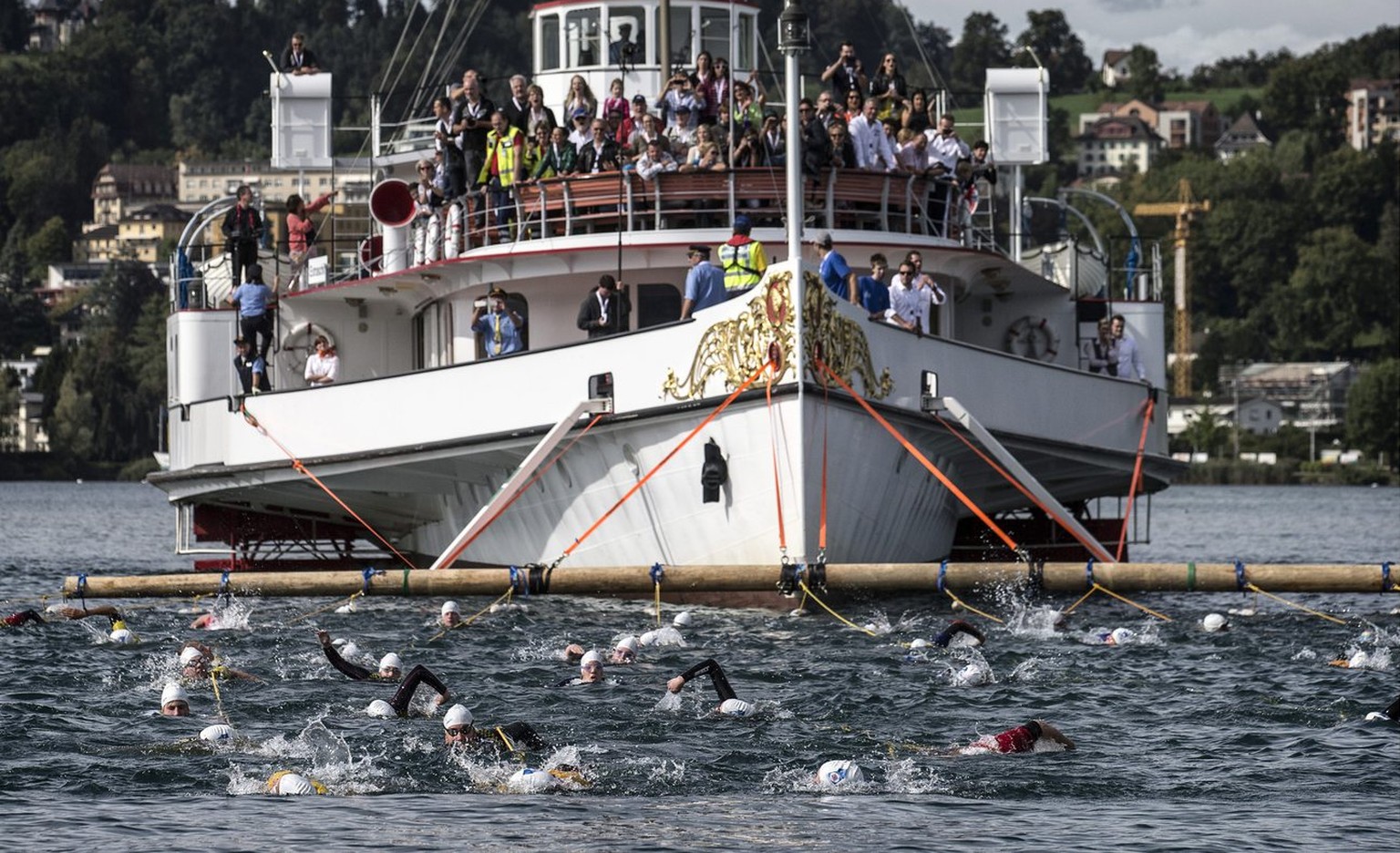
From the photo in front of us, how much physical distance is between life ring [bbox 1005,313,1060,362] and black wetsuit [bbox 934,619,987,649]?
953 centimetres

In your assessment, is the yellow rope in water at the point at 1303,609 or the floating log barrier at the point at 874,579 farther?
the yellow rope in water at the point at 1303,609

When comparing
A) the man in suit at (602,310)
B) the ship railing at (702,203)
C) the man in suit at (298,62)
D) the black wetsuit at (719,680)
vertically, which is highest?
the man in suit at (298,62)

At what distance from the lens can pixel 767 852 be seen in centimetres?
1364

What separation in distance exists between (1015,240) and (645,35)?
5.57m

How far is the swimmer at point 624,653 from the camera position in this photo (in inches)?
828

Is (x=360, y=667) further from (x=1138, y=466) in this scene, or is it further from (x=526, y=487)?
(x=1138, y=466)

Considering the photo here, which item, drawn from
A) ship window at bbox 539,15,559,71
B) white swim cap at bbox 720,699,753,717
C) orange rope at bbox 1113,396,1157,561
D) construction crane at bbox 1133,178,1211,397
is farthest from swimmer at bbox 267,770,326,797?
construction crane at bbox 1133,178,1211,397

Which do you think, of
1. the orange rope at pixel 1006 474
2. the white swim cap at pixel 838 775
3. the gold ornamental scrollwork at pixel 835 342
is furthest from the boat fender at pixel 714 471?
the white swim cap at pixel 838 775

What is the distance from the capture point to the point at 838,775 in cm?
1552

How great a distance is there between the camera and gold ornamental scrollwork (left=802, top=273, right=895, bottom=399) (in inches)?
910

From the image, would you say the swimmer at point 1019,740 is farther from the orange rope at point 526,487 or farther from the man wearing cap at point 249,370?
the man wearing cap at point 249,370

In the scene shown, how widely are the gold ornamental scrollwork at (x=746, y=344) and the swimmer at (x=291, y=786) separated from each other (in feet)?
28.8

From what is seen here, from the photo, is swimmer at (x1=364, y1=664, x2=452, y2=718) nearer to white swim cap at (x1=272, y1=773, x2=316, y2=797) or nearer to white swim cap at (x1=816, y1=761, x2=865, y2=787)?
white swim cap at (x1=272, y1=773, x2=316, y2=797)

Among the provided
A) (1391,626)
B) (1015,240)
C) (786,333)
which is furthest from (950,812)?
(1015,240)
